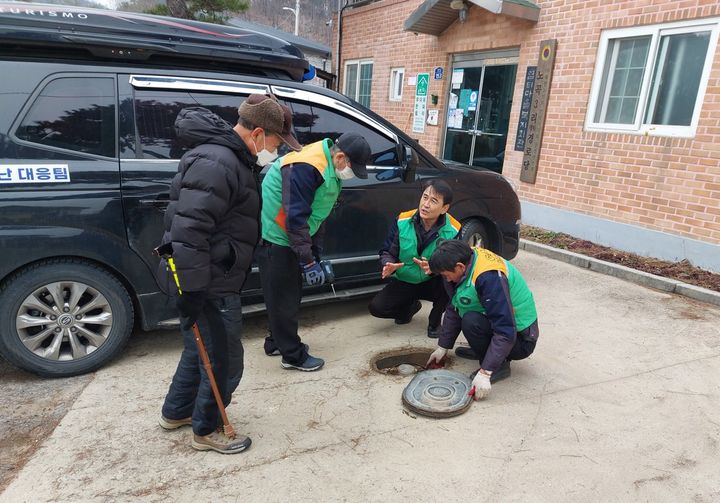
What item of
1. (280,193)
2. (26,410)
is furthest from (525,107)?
(26,410)

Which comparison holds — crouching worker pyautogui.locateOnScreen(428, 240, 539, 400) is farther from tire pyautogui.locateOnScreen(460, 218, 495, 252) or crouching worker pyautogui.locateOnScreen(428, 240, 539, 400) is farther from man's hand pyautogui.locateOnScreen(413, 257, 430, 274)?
tire pyautogui.locateOnScreen(460, 218, 495, 252)

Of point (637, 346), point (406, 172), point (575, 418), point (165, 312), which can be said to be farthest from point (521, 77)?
point (165, 312)

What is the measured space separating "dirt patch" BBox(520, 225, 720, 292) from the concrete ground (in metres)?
1.48

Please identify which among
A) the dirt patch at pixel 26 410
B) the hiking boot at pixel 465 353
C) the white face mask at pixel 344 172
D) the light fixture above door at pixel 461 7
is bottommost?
the dirt patch at pixel 26 410

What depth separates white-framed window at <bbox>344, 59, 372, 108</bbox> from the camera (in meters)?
11.3

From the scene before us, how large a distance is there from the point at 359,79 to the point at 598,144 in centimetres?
681

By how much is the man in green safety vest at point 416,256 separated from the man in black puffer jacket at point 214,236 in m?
1.28

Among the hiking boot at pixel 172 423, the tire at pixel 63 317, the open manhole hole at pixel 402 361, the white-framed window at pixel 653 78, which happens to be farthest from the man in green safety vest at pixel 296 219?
the white-framed window at pixel 653 78

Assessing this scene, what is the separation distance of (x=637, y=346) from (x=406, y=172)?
2245 mm

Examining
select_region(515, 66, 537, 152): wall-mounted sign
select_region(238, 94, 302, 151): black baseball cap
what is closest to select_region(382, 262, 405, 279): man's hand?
select_region(238, 94, 302, 151): black baseball cap

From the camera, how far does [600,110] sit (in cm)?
625

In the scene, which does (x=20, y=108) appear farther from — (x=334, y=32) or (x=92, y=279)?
(x=334, y=32)

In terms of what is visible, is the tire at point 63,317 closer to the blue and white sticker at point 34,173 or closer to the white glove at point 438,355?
the blue and white sticker at point 34,173

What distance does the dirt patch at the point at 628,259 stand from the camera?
16.7ft
